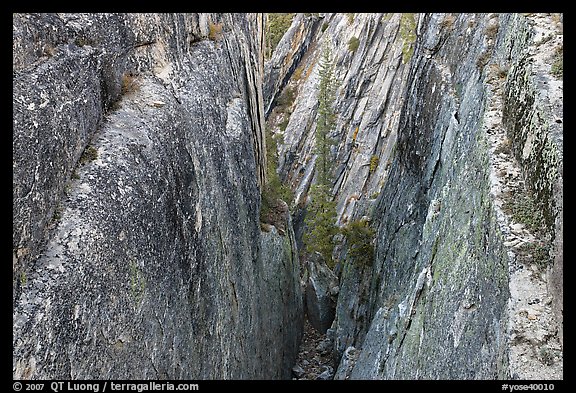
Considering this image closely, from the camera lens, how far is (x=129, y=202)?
9633mm

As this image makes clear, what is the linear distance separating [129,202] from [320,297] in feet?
77.6

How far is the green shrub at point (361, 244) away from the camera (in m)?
26.5

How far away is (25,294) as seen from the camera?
7.05m

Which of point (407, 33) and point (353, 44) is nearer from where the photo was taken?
point (407, 33)

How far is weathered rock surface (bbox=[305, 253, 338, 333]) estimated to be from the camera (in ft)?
104

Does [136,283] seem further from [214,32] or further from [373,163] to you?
[373,163]

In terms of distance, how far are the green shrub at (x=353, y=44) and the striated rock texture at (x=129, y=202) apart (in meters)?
35.4

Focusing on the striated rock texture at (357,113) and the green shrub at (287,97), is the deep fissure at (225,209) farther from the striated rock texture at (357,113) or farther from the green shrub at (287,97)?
the green shrub at (287,97)

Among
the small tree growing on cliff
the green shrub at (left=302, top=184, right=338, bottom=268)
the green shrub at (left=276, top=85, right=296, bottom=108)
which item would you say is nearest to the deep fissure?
the green shrub at (left=302, top=184, right=338, bottom=268)

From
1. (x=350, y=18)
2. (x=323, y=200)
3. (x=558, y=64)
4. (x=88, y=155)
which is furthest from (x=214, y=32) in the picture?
(x=350, y=18)

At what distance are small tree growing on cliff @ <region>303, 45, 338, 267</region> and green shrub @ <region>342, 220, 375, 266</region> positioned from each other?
24.3 ft

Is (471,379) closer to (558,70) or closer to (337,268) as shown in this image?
(558,70)

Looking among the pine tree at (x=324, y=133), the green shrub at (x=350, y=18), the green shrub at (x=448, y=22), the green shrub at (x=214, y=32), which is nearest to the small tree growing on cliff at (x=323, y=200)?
the pine tree at (x=324, y=133)

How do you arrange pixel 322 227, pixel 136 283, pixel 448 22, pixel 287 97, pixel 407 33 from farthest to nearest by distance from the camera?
pixel 287 97, pixel 407 33, pixel 322 227, pixel 448 22, pixel 136 283
